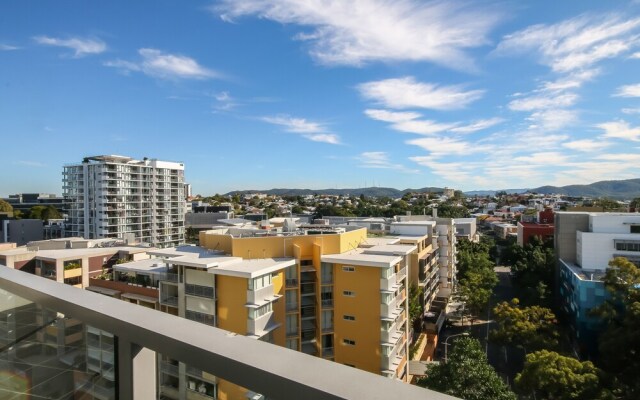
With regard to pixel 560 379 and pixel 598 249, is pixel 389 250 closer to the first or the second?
pixel 560 379

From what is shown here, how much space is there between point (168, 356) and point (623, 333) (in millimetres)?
12839

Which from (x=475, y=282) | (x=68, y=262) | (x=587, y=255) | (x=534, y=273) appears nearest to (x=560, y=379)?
(x=475, y=282)

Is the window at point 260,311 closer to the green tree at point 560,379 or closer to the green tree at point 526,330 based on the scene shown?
the green tree at point 560,379

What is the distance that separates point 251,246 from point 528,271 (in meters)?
15.4

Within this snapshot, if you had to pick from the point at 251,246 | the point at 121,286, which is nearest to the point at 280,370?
the point at 251,246

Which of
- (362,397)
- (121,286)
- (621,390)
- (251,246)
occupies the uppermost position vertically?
(362,397)

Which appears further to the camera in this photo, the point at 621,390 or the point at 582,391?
the point at 621,390

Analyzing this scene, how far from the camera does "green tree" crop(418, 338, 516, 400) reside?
28.1 feet

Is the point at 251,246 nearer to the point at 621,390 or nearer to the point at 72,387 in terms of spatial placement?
the point at 621,390

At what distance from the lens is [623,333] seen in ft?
34.2

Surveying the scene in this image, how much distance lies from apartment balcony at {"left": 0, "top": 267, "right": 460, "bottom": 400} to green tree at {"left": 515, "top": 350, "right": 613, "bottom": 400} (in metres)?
10.1

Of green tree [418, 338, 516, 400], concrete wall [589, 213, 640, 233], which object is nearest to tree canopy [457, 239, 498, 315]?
concrete wall [589, 213, 640, 233]

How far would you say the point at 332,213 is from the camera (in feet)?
192

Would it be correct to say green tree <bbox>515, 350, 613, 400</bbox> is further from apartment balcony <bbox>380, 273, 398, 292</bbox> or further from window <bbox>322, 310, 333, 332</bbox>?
window <bbox>322, 310, 333, 332</bbox>
